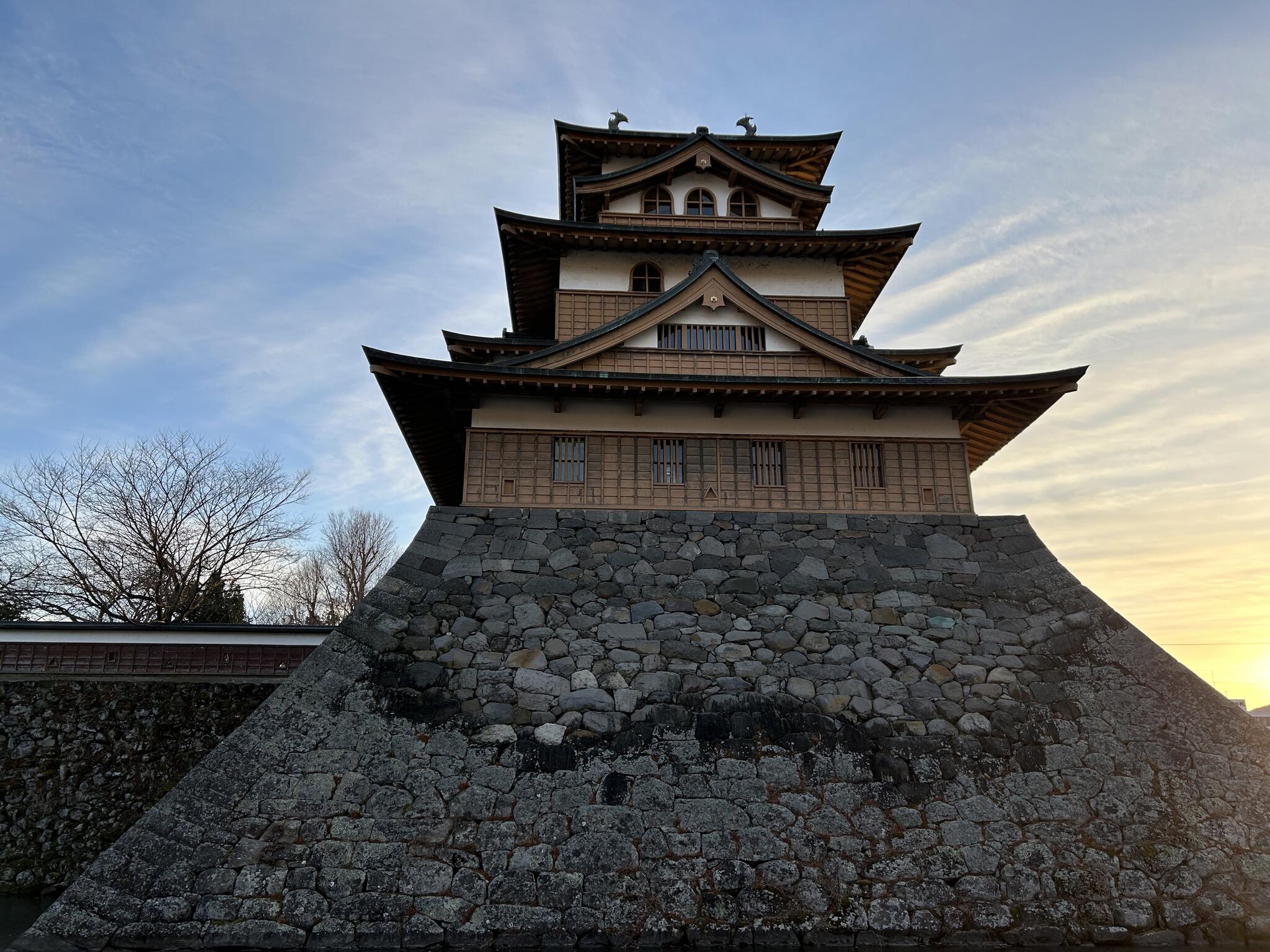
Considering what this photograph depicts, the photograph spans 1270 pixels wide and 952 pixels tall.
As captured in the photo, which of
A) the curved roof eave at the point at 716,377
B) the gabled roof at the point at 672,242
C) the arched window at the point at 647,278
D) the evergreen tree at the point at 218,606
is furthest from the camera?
the evergreen tree at the point at 218,606

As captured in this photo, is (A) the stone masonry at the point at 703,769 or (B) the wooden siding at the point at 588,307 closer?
(A) the stone masonry at the point at 703,769

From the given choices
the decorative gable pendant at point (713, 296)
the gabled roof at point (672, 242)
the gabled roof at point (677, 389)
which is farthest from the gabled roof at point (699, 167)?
the gabled roof at point (677, 389)

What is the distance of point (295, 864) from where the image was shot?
8.41 m

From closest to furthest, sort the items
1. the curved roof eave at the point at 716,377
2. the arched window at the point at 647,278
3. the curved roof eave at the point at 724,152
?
the curved roof eave at the point at 716,377 → the arched window at the point at 647,278 → the curved roof eave at the point at 724,152

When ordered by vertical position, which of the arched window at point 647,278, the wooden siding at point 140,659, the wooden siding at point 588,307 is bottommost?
the wooden siding at point 140,659

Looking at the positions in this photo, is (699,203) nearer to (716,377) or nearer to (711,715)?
(716,377)

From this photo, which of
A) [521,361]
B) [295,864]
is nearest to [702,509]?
[521,361]

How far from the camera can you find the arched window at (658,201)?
16.5 m

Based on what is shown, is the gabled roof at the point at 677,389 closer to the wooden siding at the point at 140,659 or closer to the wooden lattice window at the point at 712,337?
the wooden lattice window at the point at 712,337

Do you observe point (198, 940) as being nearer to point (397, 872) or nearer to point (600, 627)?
point (397, 872)

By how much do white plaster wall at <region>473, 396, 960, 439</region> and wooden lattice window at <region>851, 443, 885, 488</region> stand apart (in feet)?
0.62

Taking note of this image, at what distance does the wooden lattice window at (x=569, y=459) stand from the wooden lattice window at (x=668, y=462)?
1.14m

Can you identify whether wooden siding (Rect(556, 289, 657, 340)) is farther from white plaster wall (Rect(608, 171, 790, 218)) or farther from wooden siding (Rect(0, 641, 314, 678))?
wooden siding (Rect(0, 641, 314, 678))

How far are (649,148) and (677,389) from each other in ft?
28.3
